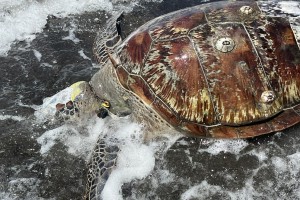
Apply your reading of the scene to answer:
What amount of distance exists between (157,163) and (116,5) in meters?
3.27

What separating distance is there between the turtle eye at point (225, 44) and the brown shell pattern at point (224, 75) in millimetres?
27

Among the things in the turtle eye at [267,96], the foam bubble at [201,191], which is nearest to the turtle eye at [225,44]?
the turtle eye at [267,96]

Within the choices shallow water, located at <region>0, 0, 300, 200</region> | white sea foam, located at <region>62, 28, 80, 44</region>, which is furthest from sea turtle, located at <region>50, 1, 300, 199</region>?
white sea foam, located at <region>62, 28, 80, 44</region>

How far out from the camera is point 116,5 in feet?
19.5

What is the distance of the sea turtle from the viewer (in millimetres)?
3428

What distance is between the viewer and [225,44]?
337 centimetres

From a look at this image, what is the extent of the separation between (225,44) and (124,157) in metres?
1.64

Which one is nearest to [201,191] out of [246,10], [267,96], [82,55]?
[267,96]

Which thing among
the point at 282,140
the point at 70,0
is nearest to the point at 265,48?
the point at 282,140

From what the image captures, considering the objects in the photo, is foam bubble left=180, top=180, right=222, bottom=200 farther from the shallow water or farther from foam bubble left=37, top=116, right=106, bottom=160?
foam bubble left=37, top=116, right=106, bottom=160

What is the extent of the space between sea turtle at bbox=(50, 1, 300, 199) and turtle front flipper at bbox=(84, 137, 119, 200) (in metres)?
0.01

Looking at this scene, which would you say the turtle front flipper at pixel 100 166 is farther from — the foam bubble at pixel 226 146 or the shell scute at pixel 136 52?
the foam bubble at pixel 226 146

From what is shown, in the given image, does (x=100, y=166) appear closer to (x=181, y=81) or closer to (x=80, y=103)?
(x=80, y=103)

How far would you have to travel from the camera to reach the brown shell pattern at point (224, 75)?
343 cm
